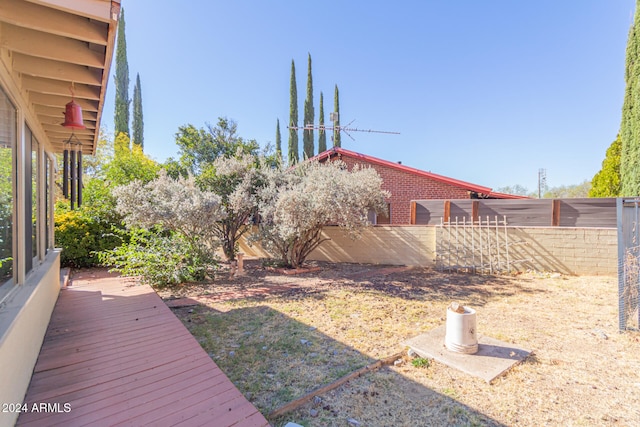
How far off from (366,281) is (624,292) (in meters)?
4.52

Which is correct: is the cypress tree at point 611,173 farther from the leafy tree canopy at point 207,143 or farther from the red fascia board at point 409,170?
the leafy tree canopy at point 207,143

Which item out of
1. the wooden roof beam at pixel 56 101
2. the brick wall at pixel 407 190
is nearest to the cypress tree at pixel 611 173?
the brick wall at pixel 407 190

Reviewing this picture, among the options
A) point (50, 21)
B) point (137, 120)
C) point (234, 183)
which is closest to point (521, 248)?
point (234, 183)

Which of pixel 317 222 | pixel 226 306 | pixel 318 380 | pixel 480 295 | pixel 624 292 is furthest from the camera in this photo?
pixel 317 222

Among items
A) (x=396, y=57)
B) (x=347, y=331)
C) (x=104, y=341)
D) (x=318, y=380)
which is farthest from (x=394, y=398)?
(x=396, y=57)

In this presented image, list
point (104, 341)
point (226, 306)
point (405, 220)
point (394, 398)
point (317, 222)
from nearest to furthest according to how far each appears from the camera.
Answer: point (394, 398), point (104, 341), point (226, 306), point (317, 222), point (405, 220)

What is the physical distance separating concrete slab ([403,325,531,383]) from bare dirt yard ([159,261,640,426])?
0.09 metres

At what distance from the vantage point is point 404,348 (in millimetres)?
3490

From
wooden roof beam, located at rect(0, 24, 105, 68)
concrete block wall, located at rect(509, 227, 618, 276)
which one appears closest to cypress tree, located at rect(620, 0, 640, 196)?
concrete block wall, located at rect(509, 227, 618, 276)

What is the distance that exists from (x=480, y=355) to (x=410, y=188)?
29.6 feet

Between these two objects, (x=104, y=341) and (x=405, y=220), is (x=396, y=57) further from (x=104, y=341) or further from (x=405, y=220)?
(x=104, y=341)

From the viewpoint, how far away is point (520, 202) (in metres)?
8.12

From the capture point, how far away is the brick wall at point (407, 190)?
11172mm

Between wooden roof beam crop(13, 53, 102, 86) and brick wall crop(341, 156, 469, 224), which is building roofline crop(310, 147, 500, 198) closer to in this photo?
brick wall crop(341, 156, 469, 224)
